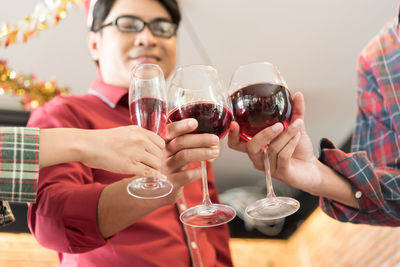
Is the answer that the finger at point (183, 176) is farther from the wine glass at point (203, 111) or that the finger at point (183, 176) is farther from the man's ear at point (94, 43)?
the man's ear at point (94, 43)

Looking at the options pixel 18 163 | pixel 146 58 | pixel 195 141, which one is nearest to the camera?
pixel 18 163

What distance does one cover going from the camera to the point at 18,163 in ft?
2.56

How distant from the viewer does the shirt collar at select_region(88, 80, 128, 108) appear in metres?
1.38

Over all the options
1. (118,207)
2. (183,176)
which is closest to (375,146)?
(183,176)

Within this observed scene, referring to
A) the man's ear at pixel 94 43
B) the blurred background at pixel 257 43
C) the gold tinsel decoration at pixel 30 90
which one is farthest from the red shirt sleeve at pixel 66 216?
the blurred background at pixel 257 43

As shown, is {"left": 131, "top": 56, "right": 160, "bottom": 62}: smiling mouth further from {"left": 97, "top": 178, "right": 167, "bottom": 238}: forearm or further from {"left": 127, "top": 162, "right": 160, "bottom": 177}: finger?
{"left": 127, "top": 162, "right": 160, "bottom": 177}: finger

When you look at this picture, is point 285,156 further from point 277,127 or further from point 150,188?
point 150,188

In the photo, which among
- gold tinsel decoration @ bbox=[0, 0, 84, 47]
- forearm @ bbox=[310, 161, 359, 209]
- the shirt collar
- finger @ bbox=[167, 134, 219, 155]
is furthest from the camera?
gold tinsel decoration @ bbox=[0, 0, 84, 47]

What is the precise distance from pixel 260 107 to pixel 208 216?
0.23 meters

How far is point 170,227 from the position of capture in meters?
1.19

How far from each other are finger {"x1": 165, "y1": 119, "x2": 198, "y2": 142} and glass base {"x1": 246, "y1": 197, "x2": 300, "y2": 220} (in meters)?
0.20

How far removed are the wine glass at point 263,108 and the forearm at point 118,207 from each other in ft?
0.72

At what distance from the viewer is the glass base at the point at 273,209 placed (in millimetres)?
902

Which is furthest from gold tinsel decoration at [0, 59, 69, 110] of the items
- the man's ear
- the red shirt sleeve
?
the red shirt sleeve
